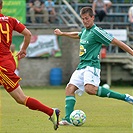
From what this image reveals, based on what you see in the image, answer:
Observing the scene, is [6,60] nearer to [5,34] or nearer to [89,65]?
[5,34]

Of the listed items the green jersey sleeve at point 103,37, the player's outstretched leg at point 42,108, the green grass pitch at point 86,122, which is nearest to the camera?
the player's outstretched leg at point 42,108

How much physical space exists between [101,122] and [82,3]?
14.8 metres

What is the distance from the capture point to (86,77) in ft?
33.8

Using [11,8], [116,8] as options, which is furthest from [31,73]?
[116,8]

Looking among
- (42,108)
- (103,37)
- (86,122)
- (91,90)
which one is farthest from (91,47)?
(42,108)

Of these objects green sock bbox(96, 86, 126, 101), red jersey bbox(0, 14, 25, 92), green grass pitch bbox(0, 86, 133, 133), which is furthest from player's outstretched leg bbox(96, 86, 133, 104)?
red jersey bbox(0, 14, 25, 92)

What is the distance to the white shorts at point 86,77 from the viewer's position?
10273 millimetres

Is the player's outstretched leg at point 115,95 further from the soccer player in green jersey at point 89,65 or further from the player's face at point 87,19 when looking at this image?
the player's face at point 87,19

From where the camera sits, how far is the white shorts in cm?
1027

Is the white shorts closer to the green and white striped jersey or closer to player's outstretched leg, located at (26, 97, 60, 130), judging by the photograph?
the green and white striped jersey

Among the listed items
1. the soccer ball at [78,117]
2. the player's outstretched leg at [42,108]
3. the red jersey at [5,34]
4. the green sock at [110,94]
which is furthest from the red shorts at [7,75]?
the green sock at [110,94]

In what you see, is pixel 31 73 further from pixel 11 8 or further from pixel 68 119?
pixel 68 119

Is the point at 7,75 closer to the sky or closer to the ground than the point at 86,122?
closer to the sky

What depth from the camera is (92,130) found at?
9.54m
